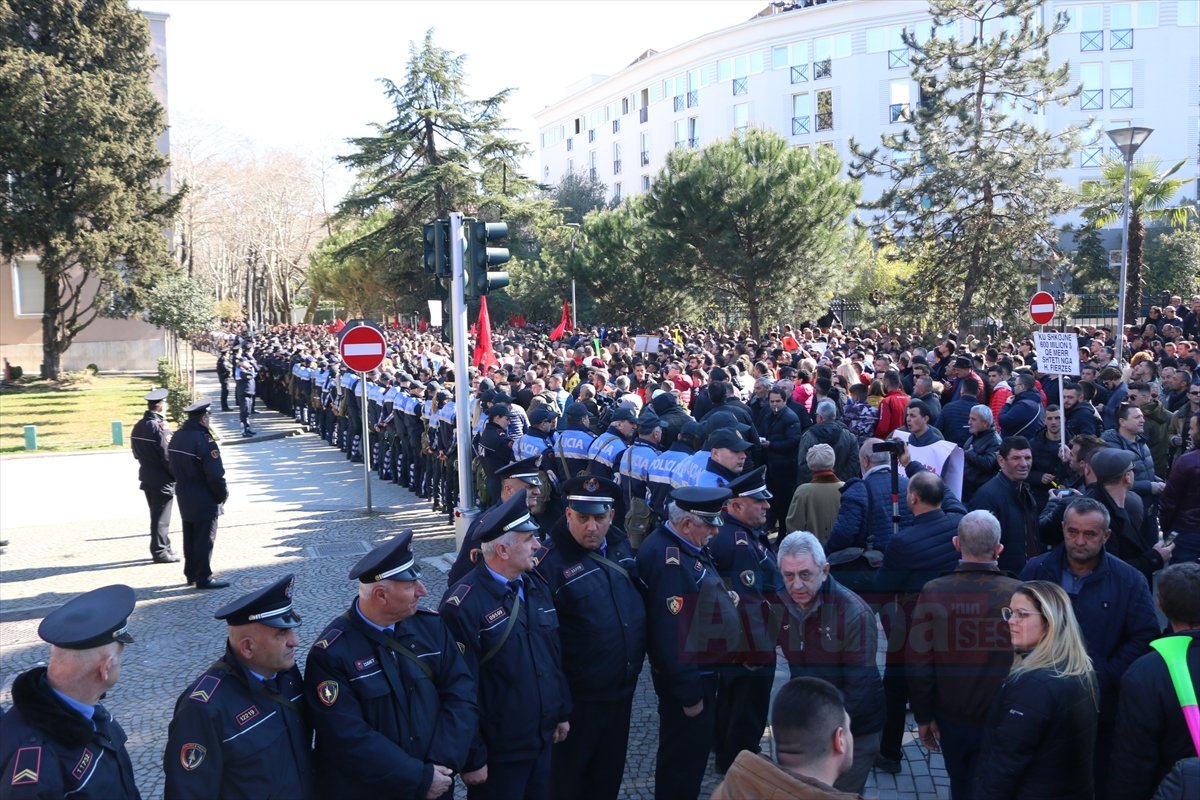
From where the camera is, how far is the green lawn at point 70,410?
24.4m

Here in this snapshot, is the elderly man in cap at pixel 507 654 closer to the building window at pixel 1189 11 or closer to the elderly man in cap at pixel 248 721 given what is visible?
the elderly man in cap at pixel 248 721

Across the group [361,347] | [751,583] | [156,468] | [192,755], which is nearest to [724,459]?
[751,583]

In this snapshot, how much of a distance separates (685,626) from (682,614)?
0.21 ft

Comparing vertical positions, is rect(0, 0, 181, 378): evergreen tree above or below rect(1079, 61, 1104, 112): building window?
below

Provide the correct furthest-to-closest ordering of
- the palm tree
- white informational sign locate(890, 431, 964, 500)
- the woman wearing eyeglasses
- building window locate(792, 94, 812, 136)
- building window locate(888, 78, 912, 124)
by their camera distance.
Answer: building window locate(792, 94, 812, 136), building window locate(888, 78, 912, 124), the palm tree, white informational sign locate(890, 431, 964, 500), the woman wearing eyeglasses

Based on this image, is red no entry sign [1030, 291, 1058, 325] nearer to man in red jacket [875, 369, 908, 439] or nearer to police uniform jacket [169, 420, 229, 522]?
man in red jacket [875, 369, 908, 439]

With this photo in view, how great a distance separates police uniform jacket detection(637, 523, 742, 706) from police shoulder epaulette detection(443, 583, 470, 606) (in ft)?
3.52

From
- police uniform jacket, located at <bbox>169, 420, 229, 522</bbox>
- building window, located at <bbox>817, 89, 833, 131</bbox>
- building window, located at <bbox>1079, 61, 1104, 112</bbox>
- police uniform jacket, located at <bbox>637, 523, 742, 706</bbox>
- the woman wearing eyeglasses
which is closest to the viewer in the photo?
the woman wearing eyeglasses

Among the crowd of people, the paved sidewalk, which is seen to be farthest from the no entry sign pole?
the crowd of people

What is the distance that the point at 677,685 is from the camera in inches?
197

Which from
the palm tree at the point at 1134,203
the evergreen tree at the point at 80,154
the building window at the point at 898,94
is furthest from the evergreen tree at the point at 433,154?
the palm tree at the point at 1134,203

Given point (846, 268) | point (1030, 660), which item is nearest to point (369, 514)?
point (1030, 660)

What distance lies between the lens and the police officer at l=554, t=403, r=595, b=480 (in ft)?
31.3

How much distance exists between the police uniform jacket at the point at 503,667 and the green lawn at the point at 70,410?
21503 millimetres
